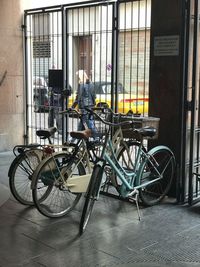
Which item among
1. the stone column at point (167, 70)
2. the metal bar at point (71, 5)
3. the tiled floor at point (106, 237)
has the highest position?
the metal bar at point (71, 5)

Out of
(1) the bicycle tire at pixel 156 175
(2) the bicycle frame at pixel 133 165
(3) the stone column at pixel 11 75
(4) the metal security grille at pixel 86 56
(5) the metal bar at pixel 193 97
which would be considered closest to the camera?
Answer: (2) the bicycle frame at pixel 133 165

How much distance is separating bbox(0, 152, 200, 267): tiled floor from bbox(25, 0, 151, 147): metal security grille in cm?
198

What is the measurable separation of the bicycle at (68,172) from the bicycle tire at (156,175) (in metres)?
0.62

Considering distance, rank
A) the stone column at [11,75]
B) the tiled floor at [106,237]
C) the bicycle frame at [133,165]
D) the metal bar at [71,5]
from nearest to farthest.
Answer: the tiled floor at [106,237], the bicycle frame at [133,165], the metal bar at [71,5], the stone column at [11,75]

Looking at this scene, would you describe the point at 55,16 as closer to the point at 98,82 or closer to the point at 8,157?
the point at 98,82

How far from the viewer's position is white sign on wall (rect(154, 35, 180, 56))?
5036mm

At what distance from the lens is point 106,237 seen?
4.10 m

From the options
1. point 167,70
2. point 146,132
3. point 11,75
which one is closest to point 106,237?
point 146,132

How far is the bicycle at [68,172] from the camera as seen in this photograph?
445 cm

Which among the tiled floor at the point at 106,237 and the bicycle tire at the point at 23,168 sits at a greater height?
the bicycle tire at the point at 23,168

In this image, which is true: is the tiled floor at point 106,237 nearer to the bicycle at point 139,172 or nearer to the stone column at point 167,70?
the bicycle at point 139,172

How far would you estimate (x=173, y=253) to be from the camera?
3756mm

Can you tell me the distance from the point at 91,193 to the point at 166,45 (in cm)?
211

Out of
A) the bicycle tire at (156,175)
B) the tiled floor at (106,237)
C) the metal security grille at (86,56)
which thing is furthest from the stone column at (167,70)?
the tiled floor at (106,237)
